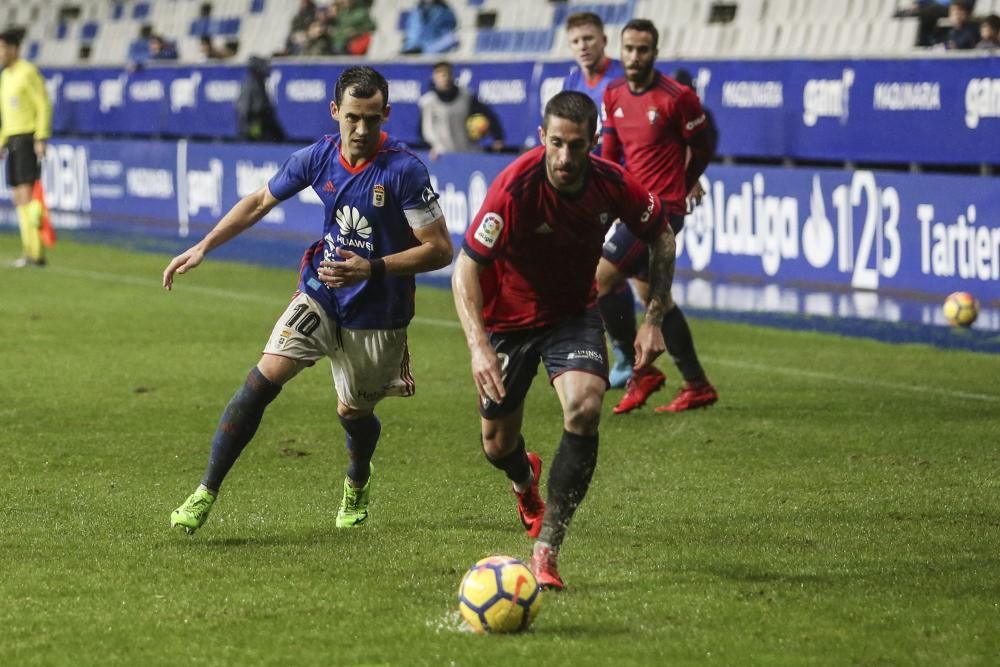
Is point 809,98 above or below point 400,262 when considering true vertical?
below

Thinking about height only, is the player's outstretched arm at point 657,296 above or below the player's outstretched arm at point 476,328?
below

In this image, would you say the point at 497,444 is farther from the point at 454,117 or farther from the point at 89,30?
the point at 89,30

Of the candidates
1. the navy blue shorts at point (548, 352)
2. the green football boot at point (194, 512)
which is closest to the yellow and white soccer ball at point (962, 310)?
the navy blue shorts at point (548, 352)

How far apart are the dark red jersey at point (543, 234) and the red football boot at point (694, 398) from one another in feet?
12.8

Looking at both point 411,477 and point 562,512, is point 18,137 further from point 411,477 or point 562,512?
point 562,512

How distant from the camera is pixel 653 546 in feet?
23.6

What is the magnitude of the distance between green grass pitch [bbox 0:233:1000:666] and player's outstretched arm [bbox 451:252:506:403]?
0.74 m

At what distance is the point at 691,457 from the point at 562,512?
10.3ft

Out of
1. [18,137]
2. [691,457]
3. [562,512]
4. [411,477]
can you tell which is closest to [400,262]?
[562,512]

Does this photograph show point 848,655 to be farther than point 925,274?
No

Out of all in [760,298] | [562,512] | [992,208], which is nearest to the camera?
[562,512]

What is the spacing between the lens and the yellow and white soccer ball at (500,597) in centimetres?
571

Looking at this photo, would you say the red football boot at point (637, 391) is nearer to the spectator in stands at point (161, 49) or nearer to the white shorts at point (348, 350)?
the white shorts at point (348, 350)

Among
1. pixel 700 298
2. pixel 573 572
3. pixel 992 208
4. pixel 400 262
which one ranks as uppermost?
pixel 400 262
